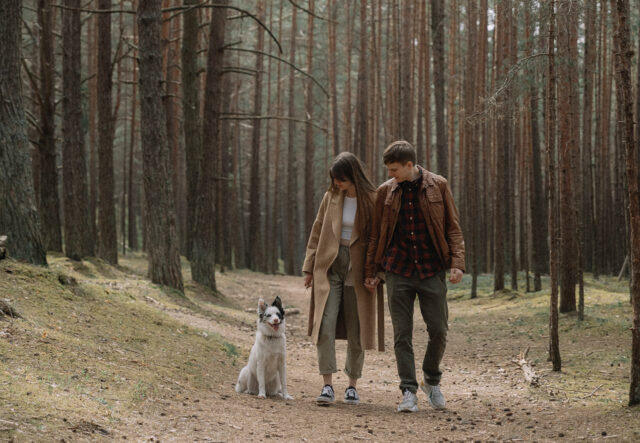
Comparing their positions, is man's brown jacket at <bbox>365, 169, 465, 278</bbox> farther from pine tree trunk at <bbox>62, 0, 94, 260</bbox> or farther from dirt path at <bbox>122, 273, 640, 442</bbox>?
pine tree trunk at <bbox>62, 0, 94, 260</bbox>

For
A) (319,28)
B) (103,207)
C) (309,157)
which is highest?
(319,28)

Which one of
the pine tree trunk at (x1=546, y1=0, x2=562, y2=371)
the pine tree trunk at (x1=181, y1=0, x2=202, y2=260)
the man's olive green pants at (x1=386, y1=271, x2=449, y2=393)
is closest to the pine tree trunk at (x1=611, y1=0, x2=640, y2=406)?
the man's olive green pants at (x1=386, y1=271, x2=449, y2=393)

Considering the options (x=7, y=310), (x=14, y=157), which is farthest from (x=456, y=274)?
(x=14, y=157)

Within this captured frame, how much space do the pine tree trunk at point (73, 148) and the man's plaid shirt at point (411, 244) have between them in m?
11.1

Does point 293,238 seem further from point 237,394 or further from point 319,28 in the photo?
point 237,394

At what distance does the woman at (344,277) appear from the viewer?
251 inches

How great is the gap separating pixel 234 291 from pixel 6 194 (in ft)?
38.1

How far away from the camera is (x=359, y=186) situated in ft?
21.1

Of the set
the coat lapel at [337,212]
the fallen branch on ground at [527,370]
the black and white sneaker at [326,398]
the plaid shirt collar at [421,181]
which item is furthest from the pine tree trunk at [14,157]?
the fallen branch on ground at [527,370]

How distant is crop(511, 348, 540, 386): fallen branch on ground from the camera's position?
7426mm

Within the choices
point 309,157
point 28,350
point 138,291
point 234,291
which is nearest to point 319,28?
point 309,157

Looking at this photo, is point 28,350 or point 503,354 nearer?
point 28,350

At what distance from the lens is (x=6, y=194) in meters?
7.76

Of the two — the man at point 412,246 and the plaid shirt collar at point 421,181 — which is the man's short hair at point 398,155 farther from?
the plaid shirt collar at point 421,181
